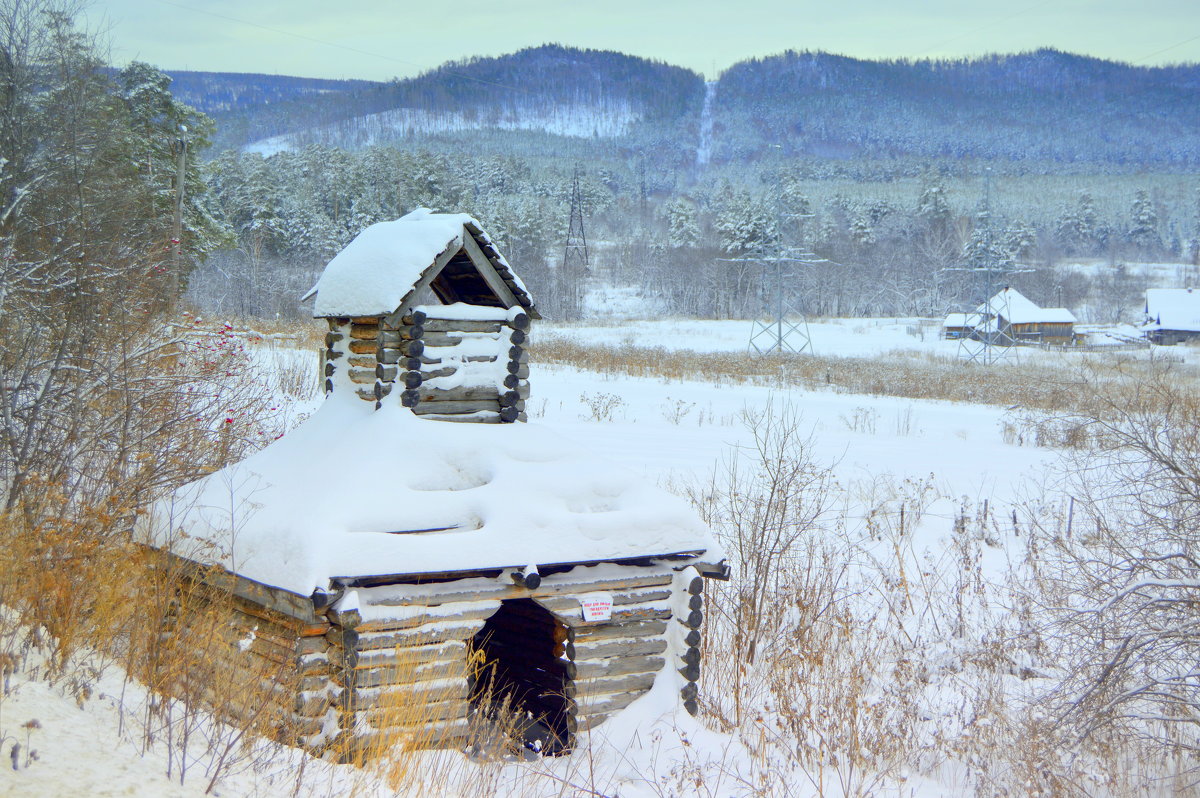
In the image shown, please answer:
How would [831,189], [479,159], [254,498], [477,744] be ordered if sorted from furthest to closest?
[831,189] → [479,159] → [477,744] → [254,498]

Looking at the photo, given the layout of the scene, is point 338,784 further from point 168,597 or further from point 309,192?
point 309,192

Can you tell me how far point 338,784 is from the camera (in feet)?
14.8

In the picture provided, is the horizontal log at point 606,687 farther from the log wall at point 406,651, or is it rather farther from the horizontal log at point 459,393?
the horizontal log at point 459,393

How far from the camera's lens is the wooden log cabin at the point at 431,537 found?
5504 millimetres

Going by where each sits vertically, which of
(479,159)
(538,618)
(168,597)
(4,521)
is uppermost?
(479,159)

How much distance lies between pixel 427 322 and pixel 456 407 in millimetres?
738

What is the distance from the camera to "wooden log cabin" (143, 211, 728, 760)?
5504 millimetres

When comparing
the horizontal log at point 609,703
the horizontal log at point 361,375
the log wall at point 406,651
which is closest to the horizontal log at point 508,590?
the log wall at point 406,651

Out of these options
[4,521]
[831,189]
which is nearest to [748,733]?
[4,521]

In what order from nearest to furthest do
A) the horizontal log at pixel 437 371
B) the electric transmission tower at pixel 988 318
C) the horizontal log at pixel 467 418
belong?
the horizontal log at pixel 437 371 < the horizontal log at pixel 467 418 < the electric transmission tower at pixel 988 318

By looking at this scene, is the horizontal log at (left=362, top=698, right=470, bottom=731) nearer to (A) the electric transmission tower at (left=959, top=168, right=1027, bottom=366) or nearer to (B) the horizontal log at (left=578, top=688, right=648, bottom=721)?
(B) the horizontal log at (left=578, top=688, right=648, bottom=721)

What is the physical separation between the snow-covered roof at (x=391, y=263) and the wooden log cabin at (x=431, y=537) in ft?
0.06

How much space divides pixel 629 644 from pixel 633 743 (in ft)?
2.30

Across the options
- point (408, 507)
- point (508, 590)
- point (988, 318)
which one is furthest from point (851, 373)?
point (408, 507)
